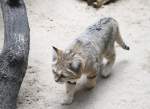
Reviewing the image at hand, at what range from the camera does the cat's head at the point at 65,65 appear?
12.7ft

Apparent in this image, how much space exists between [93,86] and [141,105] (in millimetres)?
618

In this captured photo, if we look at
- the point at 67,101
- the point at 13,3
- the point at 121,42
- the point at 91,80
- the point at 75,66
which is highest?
the point at 13,3

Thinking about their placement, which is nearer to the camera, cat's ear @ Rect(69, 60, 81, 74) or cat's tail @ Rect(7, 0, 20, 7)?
cat's ear @ Rect(69, 60, 81, 74)

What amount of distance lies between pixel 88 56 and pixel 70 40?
1.25 m

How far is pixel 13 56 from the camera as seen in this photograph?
394 centimetres

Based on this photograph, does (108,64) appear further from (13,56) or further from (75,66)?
(13,56)

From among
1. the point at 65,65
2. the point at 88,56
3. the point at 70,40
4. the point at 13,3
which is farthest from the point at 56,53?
the point at 70,40

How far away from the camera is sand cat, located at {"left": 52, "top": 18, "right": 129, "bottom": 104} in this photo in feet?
12.8

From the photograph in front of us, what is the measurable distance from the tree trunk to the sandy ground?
18.9 inches

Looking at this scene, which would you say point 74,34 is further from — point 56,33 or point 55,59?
point 55,59

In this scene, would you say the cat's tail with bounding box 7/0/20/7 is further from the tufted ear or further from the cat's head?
the tufted ear

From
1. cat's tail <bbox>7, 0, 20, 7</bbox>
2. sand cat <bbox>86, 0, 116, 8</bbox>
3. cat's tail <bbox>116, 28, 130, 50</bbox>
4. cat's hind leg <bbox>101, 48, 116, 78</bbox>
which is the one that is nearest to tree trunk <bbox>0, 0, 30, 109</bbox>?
cat's tail <bbox>7, 0, 20, 7</bbox>

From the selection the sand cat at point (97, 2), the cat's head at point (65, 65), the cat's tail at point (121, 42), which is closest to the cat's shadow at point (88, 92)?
the cat's tail at point (121, 42)

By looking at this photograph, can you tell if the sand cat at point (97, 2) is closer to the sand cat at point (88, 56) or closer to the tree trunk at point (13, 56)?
the sand cat at point (88, 56)
